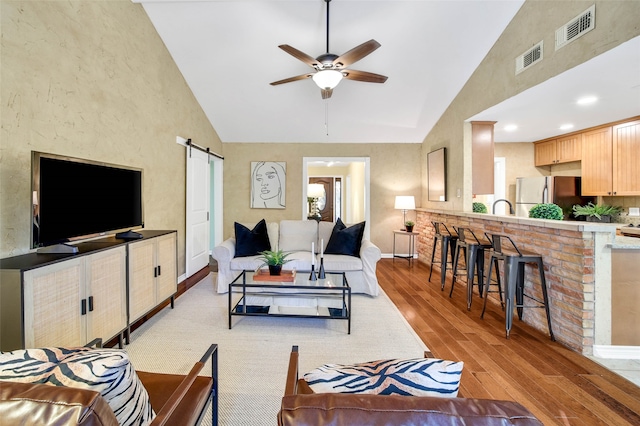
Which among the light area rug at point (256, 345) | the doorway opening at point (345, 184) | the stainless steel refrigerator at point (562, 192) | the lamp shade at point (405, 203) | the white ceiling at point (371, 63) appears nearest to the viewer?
the light area rug at point (256, 345)

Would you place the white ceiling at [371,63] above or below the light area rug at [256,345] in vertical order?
above

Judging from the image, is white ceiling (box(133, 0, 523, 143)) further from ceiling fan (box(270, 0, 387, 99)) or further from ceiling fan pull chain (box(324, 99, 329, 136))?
ceiling fan (box(270, 0, 387, 99))

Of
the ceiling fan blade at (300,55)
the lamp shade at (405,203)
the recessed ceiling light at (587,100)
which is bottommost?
the lamp shade at (405,203)

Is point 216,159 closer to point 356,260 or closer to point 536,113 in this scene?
point 356,260

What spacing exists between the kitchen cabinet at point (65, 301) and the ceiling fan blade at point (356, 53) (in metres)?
2.53

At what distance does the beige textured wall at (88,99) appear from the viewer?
6.48 feet

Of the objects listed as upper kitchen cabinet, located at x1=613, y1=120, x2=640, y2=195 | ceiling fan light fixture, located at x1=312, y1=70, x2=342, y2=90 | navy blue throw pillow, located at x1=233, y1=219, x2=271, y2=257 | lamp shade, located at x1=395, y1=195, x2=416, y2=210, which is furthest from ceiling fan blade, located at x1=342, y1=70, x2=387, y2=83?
upper kitchen cabinet, located at x1=613, y1=120, x2=640, y2=195

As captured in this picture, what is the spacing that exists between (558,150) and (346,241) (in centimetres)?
425

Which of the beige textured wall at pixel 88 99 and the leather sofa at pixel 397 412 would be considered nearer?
the leather sofa at pixel 397 412

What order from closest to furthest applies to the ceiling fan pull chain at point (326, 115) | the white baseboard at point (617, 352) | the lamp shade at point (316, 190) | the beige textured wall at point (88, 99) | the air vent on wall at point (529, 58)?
the beige textured wall at point (88, 99)
the white baseboard at point (617, 352)
the air vent on wall at point (529, 58)
the ceiling fan pull chain at point (326, 115)
the lamp shade at point (316, 190)

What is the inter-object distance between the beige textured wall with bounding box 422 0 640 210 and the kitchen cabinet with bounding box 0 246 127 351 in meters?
4.22

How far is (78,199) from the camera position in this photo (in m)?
2.14

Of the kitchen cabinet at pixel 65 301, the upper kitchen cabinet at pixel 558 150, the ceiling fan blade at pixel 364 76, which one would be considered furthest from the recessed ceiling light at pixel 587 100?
the kitchen cabinet at pixel 65 301

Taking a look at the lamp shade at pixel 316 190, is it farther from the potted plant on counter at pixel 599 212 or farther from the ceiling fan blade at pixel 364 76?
the potted plant on counter at pixel 599 212
